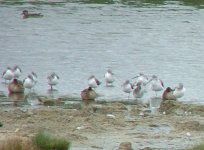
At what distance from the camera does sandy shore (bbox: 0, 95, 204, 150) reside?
52.2 feet

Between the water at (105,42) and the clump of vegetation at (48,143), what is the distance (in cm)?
877

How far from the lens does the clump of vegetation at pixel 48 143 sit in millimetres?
13789

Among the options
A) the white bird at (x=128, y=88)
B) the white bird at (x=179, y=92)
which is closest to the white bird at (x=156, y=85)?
the white bird at (x=128, y=88)

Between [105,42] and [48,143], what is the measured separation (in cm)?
2216

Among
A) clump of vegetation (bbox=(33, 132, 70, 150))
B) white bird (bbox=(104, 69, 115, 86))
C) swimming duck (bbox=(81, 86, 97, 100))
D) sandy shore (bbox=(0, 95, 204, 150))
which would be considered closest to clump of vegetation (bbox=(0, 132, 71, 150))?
clump of vegetation (bbox=(33, 132, 70, 150))

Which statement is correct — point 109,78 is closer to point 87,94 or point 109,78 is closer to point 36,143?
point 87,94

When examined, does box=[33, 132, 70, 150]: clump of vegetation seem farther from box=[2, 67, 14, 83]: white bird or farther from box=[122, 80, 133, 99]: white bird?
box=[2, 67, 14, 83]: white bird

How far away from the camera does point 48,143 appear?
1377 centimetres

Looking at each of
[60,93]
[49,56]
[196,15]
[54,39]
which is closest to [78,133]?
[60,93]

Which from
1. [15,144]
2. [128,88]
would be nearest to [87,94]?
[128,88]

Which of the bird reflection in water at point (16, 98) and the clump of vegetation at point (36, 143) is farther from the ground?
the clump of vegetation at point (36, 143)

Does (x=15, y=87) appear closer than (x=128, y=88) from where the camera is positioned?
No

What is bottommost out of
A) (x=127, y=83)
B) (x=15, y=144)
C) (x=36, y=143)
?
(x=127, y=83)

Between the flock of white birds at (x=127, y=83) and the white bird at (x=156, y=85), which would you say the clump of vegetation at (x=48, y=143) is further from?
the white bird at (x=156, y=85)
